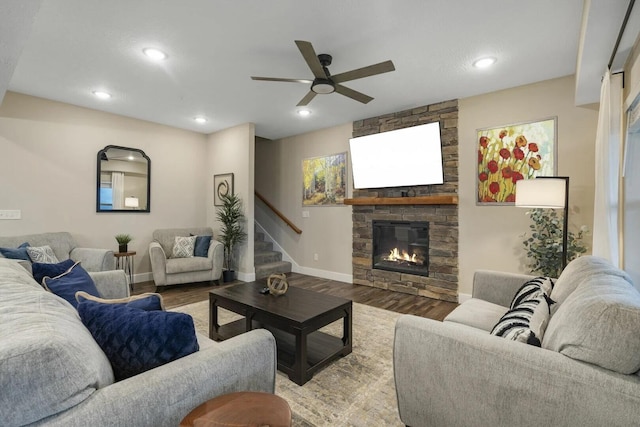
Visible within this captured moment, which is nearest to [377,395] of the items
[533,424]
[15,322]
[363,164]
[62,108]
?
[533,424]

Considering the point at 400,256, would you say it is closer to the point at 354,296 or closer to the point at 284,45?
the point at 354,296

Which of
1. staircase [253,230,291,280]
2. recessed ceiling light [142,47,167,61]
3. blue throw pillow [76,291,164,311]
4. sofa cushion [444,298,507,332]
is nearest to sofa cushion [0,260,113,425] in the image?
blue throw pillow [76,291,164,311]

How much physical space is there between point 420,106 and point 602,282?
3.41 meters

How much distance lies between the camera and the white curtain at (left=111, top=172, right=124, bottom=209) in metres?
4.69

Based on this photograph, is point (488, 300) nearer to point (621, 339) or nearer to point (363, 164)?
point (621, 339)

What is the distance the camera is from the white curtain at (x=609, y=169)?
7.54 feet

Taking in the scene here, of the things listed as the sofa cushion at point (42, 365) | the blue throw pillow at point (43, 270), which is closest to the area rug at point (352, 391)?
the sofa cushion at point (42, 365)

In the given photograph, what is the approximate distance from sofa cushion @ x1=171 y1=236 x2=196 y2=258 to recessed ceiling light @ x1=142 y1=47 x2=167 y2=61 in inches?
111

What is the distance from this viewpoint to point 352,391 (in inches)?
79.0

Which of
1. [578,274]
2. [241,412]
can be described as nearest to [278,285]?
[241,412]

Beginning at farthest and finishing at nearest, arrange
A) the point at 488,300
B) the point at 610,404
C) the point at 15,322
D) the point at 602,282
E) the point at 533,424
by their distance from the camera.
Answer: the point at 488,300, the point at 602,282, the point at 533,424, the point at 610,404, the point at 15,322

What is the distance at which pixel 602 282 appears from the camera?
139 centimetres

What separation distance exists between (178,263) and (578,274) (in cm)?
450

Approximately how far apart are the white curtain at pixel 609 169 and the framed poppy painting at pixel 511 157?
100cm
